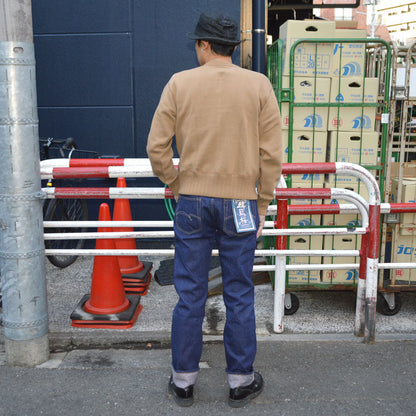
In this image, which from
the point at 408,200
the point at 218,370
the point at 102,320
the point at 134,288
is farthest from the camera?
the point at 134,288

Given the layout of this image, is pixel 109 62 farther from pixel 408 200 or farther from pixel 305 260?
pixel 408 200

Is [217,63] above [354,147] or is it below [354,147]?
above

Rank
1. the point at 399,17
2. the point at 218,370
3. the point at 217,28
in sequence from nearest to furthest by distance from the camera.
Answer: the point at 217,28 < the point at 218,370 < the point at 399,17

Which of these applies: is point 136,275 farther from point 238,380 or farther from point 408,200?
point 408,200

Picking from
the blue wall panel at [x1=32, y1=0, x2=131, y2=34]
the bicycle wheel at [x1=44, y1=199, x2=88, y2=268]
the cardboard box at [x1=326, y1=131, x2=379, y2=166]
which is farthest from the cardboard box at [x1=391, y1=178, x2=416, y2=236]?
the blue wall panel at [x1=32, y1=0, x2=131, y2=34]

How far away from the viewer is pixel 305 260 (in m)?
4.51

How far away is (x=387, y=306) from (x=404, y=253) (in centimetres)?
48

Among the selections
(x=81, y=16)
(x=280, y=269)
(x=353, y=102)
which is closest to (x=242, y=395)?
(x=280, y=269)

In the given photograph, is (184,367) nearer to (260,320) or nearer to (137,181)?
(260,320)

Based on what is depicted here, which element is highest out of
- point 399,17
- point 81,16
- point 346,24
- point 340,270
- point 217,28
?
point 399,17

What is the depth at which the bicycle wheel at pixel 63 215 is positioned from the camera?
5.40 metres

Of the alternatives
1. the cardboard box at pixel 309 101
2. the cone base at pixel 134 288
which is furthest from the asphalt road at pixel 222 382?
the cardboard box at pixel 309 101

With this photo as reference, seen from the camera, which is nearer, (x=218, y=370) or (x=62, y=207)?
(x=218, y=370)

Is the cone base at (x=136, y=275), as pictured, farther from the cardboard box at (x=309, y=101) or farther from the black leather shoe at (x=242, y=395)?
the black leather shoe at (x=242, y=395)
